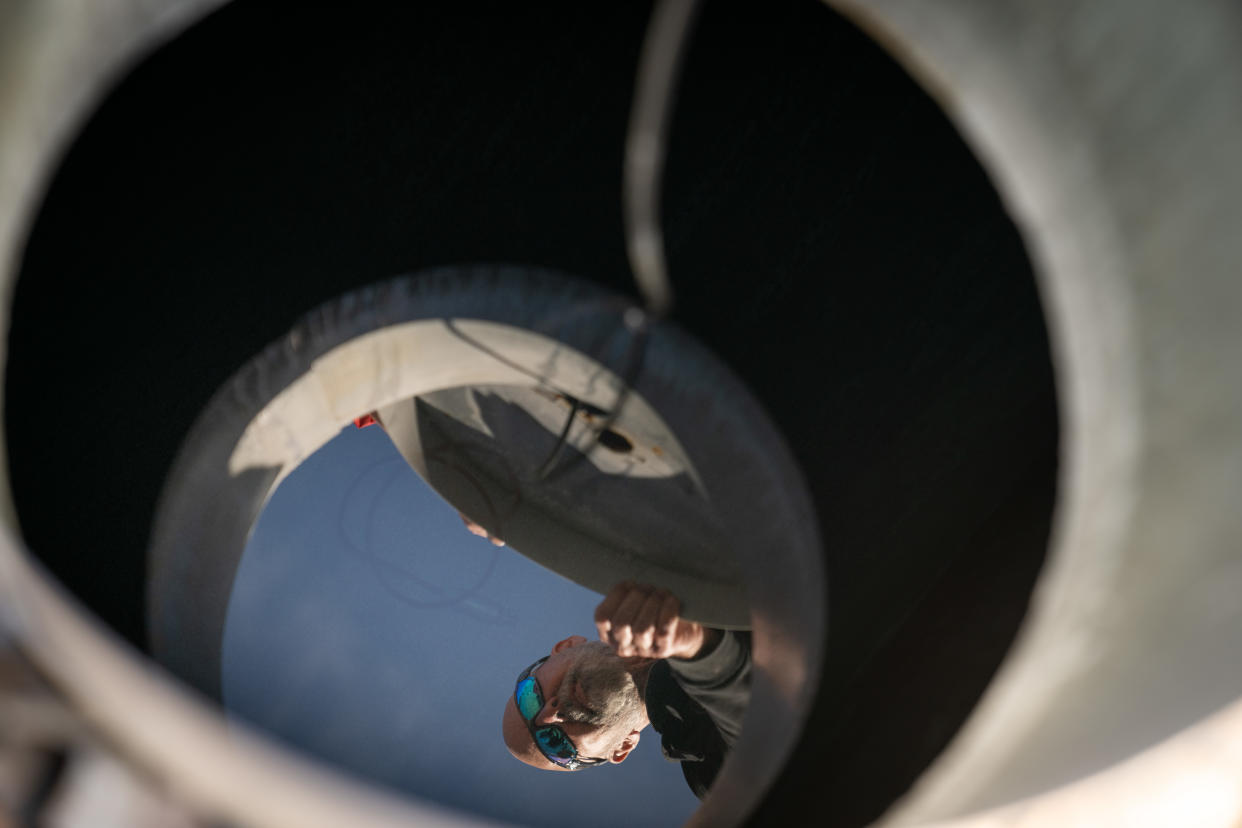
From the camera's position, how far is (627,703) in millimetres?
1770

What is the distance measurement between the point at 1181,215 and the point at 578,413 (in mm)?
824

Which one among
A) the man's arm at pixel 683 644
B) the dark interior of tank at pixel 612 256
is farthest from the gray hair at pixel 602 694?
the dark interior of tank at pixel 612 256

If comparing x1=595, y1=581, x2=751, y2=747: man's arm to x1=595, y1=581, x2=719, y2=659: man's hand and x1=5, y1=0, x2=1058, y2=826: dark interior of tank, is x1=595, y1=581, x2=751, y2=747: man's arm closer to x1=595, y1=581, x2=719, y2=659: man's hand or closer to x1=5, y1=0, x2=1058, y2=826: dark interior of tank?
x1=595, y1=581, x2=719, y2=659: man's hand

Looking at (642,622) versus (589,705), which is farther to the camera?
(589,705)

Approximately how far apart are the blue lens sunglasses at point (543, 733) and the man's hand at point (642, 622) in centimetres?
52

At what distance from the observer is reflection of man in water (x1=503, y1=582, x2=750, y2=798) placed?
1.45 m

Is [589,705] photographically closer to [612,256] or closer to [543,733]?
[543,733]

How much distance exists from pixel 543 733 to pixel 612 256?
1.23 m

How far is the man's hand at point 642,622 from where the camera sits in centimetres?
133

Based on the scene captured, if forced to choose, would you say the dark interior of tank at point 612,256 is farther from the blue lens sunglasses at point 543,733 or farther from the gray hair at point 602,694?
the blue lens sunglasses at point 543,733

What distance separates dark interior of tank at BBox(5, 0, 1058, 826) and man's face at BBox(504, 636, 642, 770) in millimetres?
943

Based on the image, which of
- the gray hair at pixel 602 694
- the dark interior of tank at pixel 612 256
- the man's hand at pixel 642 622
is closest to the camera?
the dark interior of tank at pixel 612 256

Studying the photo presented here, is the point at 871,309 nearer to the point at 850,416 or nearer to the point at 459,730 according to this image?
the point at 850,416

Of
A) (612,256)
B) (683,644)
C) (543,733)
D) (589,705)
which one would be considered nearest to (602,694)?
(589,705)
